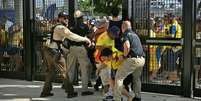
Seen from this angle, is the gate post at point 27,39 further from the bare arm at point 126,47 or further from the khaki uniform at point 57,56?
the bare arm at point 126,47

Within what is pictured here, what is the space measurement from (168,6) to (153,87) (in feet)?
6.11

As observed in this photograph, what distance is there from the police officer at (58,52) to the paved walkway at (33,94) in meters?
0.27

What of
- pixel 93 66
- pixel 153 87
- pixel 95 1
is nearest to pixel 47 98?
pixel 93 66

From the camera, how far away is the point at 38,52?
502 inches

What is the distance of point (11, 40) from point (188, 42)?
18.3ft

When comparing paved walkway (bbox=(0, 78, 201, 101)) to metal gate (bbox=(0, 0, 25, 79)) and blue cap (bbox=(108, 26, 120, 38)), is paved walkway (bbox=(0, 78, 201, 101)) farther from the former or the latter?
blue cap (bbox=(108, 26, 120, 38))

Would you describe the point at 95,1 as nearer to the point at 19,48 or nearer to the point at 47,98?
the point at 19,48

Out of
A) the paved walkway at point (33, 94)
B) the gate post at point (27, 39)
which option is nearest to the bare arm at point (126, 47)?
the paved walkway at point (33, 94)

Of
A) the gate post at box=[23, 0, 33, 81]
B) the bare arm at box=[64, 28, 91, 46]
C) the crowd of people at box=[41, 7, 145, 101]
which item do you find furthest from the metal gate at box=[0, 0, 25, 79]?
the bare arm at box=[64, 28, 91, 46]

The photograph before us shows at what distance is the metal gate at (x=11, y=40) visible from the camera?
42.8ft

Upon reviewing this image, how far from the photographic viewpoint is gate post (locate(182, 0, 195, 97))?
9859 millimetres

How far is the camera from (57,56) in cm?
1010

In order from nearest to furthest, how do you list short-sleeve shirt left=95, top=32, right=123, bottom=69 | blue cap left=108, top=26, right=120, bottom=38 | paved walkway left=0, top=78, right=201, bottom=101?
short-sleeve shirt left=95, top=32, right=123, bottom=69 < blue cap left=108, top=26, right=120, bottom=38 < paved walkway left=0, top=78, right=201, bottom=101

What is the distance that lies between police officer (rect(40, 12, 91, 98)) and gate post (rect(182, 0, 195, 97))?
2.08 m
